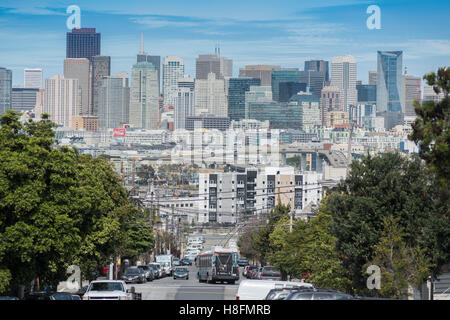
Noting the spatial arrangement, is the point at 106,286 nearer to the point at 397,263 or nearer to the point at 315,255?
the point at 397,263

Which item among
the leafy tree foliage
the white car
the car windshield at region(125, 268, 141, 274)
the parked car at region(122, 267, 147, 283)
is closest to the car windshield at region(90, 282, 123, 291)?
the white car

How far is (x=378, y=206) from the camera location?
119 ft

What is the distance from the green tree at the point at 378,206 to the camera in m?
35.3

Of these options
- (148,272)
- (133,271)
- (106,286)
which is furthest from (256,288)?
(148,272)

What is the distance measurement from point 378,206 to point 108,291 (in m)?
12.6

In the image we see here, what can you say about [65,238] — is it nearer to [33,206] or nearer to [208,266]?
[33,206]

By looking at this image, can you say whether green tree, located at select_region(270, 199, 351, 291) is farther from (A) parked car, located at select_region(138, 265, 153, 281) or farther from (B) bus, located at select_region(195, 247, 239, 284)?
(A) parked car, located at select_region(138, 265, 153, 281)

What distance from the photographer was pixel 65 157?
32219 millimetres

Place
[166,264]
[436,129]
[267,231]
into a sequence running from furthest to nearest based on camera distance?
[267,231]
[166,264]
[436,129]

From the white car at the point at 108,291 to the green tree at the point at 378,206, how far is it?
424 inches

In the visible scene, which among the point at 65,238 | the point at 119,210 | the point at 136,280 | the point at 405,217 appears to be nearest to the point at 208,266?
the point at 136,280

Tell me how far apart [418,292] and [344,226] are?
6.19 m

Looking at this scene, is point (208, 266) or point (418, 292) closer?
point (418, 292)

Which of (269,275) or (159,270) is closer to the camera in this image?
(269,275)
